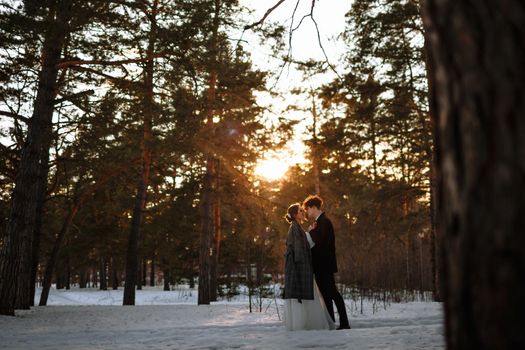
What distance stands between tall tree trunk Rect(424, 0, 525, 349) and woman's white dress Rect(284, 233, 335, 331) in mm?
5609

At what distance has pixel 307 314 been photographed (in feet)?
21.8

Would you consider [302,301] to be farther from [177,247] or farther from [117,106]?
[177,247]

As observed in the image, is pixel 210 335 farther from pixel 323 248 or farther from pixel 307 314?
pixel 323 248

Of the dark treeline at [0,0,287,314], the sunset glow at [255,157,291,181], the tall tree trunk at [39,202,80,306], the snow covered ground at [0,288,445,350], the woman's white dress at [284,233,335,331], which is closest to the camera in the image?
the snow covered ground at [0,288,445,350]

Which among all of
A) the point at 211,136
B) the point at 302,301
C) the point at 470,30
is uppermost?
the point at 211,136

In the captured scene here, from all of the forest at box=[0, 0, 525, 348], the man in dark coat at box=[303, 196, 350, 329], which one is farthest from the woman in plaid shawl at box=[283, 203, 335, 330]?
the forest at box=[0, 0, 525, 348]

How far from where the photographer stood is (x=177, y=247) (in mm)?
28719

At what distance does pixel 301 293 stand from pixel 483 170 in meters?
5.78

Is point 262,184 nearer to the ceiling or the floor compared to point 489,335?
nearer to the ceiling

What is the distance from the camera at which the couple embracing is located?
6.59 meters

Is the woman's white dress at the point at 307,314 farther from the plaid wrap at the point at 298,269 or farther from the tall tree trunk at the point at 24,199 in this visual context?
the tall tree trunk at the point at 24,199

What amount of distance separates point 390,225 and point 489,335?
1998 cm

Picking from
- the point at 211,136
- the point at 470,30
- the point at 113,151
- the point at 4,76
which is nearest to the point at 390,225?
the point at 211,136

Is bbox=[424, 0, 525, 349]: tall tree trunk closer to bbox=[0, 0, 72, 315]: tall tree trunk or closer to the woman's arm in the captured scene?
the woman's arm
